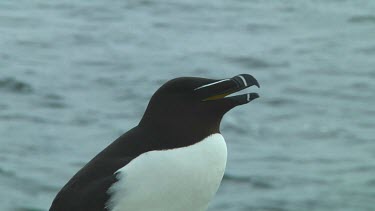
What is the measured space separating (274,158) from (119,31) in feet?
17.2

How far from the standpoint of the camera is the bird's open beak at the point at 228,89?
5341 mm

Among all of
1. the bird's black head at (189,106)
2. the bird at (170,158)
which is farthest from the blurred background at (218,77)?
the bird's black head at (189,106)

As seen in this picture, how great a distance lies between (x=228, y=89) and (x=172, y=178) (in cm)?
48

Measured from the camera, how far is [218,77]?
13.6 meters

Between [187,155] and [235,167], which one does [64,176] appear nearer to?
[235,167]

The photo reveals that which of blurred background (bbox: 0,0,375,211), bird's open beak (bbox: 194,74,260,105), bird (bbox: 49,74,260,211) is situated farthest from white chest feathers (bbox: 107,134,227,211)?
blurred background (bbox: 0,0,375,211)

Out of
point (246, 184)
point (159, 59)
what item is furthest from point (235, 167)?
point (159, 59)

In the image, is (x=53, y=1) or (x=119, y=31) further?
(x=53, y=1)

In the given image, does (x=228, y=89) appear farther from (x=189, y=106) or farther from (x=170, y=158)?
(x=170, y=158)

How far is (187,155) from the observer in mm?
5359

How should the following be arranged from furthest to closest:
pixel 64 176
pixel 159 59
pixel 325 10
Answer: pixel 325 10, pixel 159 59, pixel 64 176

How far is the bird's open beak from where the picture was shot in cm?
534

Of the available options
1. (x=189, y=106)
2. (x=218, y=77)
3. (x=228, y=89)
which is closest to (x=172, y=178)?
(x=189, y=106)

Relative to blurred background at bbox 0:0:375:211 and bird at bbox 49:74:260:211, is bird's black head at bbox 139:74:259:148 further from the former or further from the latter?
blurred background at bbox 0:0:375:211
